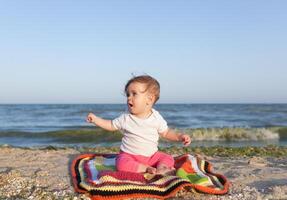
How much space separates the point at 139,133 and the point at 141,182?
85 centimetres

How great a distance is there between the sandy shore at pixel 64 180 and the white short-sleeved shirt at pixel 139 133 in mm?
796

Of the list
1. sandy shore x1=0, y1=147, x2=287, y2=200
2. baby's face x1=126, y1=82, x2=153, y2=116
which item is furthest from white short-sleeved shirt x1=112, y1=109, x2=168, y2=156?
sandy shore x1=0, y1=147, x2=287, y2=200

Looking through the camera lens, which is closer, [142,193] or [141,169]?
[142,193]

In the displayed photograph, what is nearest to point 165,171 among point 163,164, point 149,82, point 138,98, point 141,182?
point 163,164

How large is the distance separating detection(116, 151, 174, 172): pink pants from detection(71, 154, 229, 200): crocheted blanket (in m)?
0.18

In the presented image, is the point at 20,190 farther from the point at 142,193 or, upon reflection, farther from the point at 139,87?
the point at 139,87

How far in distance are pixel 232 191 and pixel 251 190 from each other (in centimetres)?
18

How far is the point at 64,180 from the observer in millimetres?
4375

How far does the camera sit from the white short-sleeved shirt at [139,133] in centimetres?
464

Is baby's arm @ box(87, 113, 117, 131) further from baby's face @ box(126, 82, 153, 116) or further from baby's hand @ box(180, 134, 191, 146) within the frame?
baby's hand @ box(180, 134, 191, 146)

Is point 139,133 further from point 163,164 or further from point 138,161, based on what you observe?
point 163,164

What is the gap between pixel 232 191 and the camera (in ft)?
13.2

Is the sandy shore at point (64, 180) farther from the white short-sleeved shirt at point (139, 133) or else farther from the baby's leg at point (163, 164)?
the white short-sleeved shirt at point (139, 133)

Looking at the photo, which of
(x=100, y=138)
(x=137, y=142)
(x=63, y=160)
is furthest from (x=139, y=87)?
(x=100, y=138)
